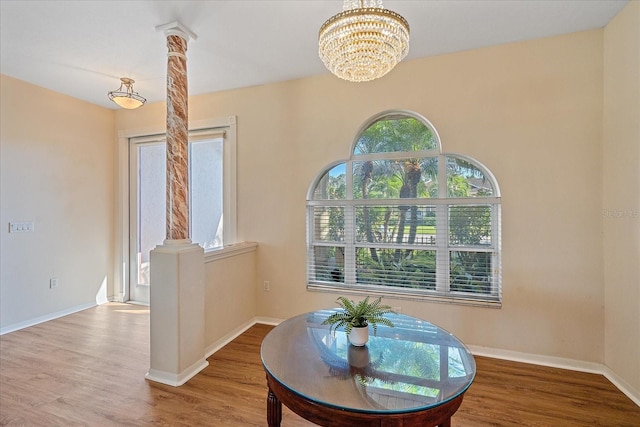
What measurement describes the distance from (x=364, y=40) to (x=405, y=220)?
1.98m

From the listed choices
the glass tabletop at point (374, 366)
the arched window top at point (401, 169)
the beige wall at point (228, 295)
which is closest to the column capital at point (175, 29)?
the arched window top at point (401, 169)

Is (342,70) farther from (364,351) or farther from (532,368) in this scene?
(532,368)

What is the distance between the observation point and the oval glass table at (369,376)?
3.80ft

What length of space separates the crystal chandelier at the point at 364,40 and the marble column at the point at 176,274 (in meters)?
1.51

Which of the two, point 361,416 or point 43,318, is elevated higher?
point 361,416

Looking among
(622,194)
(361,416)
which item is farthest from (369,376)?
(622,194)

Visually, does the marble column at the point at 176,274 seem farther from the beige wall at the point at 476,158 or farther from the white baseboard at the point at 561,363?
the white baseboard at the point at 561,363

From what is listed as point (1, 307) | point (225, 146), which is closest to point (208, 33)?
point (225, 146)

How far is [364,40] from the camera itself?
1.52 metres

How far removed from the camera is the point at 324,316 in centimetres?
206

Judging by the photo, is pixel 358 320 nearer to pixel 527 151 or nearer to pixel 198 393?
pixel 198 393

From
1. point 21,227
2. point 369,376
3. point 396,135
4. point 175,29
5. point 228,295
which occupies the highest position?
point 175,29

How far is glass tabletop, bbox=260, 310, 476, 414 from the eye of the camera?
1193 mm

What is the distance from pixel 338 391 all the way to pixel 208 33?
2895 mm
